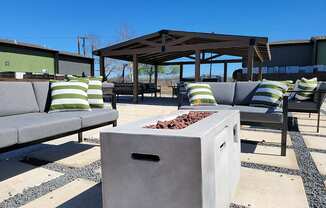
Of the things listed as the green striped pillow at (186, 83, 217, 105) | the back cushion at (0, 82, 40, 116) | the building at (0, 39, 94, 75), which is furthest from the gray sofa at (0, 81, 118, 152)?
the building at (0, 39, 94, 75)

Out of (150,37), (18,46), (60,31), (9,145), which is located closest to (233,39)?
(150,37)

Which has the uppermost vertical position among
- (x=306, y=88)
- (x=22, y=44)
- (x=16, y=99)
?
(x=22, y=44)

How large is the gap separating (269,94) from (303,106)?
1.02 meters

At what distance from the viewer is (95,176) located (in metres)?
2.02

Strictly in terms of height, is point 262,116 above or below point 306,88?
below

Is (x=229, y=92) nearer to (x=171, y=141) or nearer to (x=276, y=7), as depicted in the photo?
(x=171, y=141)

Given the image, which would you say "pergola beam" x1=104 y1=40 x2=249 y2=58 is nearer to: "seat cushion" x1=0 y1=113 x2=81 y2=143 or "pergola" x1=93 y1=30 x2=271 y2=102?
"pergola" x1=93 y1=30 x2=271 y2=102

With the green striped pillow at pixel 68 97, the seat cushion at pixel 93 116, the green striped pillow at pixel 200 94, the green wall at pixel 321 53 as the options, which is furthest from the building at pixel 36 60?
the green wall at pixel 321 53

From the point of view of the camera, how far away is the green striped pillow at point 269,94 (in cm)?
308

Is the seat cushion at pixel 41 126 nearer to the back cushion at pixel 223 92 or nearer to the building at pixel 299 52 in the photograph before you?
the back cushion at pixel 223 92

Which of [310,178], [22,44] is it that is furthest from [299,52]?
[22,44]

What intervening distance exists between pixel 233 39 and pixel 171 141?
6742 millimetres

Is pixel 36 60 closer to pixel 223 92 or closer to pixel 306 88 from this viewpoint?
pixel 223 92

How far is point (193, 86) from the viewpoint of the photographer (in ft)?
11.9
